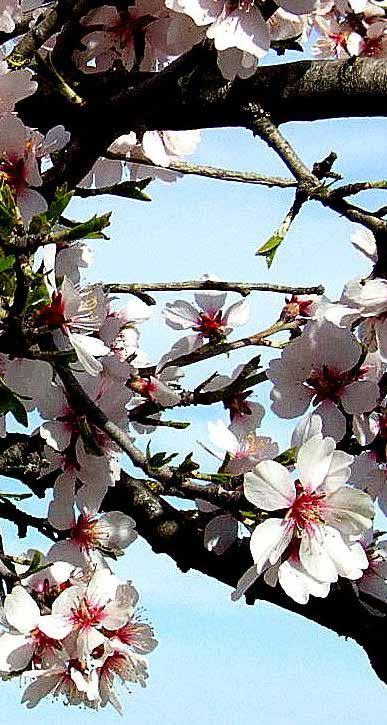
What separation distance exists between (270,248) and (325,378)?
0.74ft

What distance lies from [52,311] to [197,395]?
515 mm

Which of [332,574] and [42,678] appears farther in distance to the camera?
[42,678]

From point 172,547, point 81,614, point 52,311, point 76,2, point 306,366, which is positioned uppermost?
point 76,2

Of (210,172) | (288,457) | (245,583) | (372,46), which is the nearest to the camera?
(245,583)

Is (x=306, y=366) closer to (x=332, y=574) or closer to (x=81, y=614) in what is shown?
(x=332, y=574)

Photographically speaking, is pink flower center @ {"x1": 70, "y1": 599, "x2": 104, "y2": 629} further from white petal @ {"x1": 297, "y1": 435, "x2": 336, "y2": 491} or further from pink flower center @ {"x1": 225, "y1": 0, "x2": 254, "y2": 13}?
pink flower center @ {"x1": 225, "y1": 0, "x2": 254, "y2": 13}

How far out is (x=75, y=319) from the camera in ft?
5.04

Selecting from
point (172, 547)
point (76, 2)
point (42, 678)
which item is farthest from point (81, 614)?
point (76, 2)

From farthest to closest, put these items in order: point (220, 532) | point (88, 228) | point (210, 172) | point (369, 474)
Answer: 1. point (210, 172)
2. point (220, 532)
3. point (369, 474)
4. point (88, 228)

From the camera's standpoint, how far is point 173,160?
2008 mm

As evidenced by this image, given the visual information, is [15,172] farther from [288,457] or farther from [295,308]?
[295,308]

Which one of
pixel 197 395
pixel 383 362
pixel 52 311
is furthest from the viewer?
pixel 197 395

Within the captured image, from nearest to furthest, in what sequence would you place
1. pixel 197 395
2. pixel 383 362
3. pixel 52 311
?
pixel 52 311 < pixel 383 362 < pixel 197 395

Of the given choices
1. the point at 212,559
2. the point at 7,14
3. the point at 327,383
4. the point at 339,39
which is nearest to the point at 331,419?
the point at 327,383
